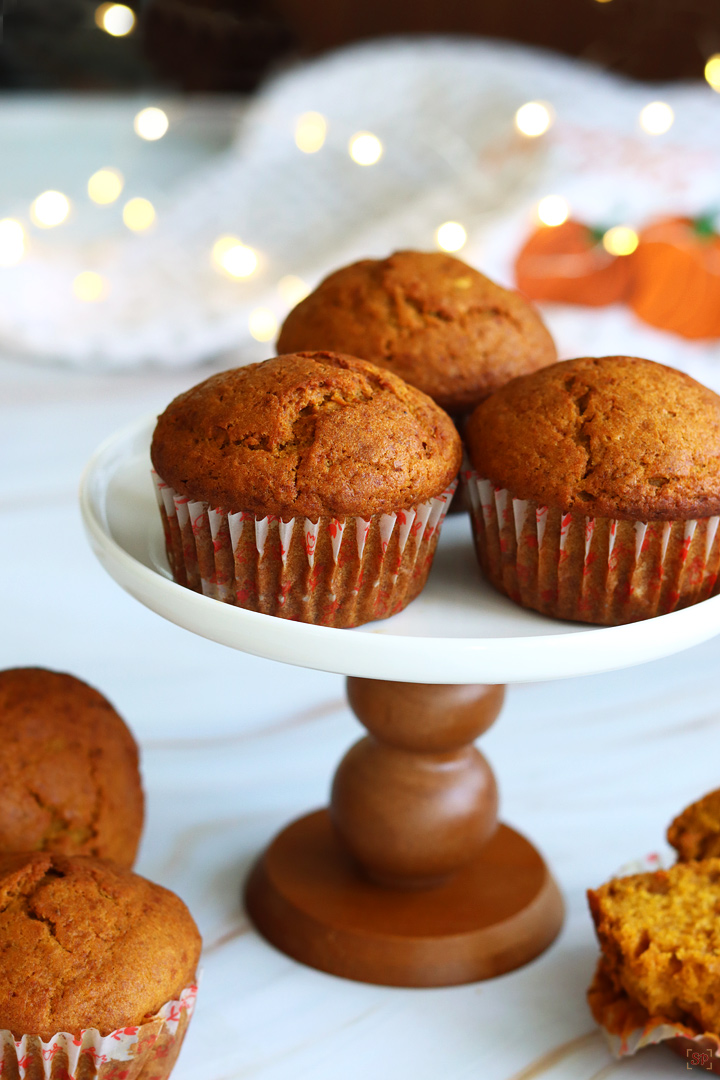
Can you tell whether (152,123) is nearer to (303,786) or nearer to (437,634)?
(303,786)

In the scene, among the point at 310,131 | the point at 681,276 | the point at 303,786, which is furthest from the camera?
the point at 310,131

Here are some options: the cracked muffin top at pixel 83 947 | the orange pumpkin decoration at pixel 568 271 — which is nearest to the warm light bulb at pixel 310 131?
the orange pumpkin decoration at pixel 568 271

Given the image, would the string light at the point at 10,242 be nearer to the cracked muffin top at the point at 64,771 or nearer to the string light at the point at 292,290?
the string light at the point at 292,290

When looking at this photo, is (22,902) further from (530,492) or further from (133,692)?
(133,692)

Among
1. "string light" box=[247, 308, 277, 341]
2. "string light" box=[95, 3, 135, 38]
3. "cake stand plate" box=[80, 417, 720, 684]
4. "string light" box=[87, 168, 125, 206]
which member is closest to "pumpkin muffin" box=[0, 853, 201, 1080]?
"cake stand plate" box=[80, 417, 720, 684]

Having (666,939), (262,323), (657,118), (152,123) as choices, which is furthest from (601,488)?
(152,123)
